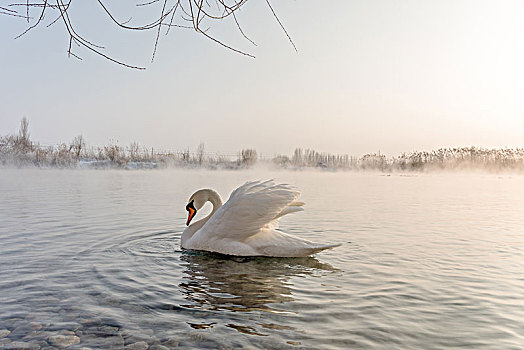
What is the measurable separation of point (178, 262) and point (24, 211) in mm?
6313

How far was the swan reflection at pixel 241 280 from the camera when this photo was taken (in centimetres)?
432

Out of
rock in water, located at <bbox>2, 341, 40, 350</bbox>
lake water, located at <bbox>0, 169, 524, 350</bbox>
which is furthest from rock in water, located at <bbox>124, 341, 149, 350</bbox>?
rock in water, located at <bbox>2, 341, 40, 350</bbox>

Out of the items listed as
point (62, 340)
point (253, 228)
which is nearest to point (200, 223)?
point (253, 228)

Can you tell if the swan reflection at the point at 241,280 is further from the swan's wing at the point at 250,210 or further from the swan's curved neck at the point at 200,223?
the swan's curved neck at the point at 200,223

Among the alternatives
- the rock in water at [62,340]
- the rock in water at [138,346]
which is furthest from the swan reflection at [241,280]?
the rock in water at [62,340]

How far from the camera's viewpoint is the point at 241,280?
512cm

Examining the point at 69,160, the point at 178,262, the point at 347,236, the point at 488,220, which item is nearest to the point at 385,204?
the point at 488,220

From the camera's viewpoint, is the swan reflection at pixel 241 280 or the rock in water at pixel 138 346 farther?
the swan reflection at pixel 241 280

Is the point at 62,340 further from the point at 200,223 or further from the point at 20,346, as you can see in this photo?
the point at 200,223

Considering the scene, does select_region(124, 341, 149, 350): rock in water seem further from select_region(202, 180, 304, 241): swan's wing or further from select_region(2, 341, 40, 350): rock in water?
select_region(202, 180, 304, 241): swan's wing

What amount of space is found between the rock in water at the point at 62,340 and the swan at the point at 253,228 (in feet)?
9.56

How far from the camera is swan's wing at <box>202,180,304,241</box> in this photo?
6.05m

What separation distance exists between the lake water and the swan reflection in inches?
0.7

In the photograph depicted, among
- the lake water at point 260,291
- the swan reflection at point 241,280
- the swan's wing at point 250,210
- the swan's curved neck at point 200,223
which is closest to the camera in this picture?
the lake water at point 260,291
